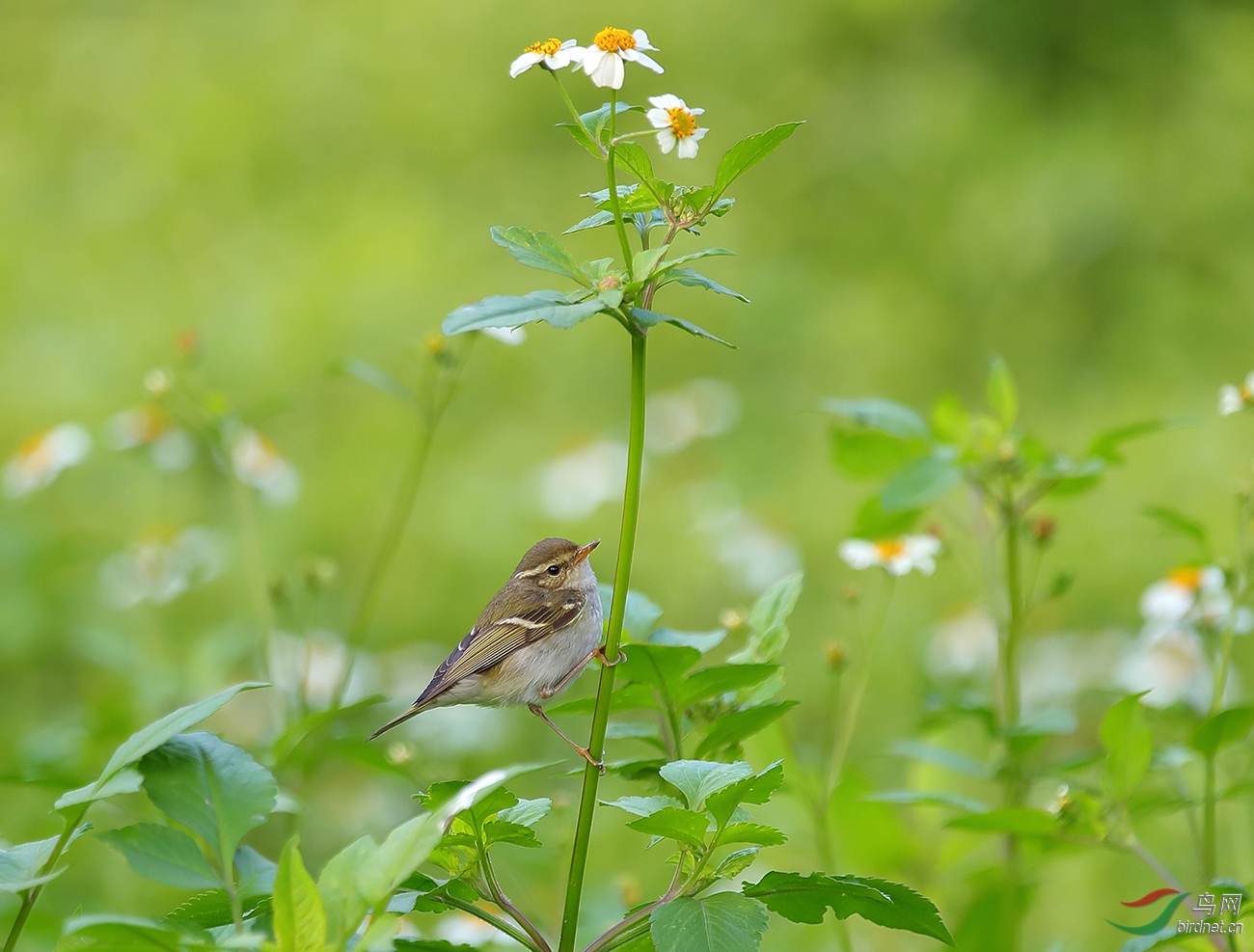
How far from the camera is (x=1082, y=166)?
6.18m

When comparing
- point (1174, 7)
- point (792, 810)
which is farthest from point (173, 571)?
point (1174, 7)

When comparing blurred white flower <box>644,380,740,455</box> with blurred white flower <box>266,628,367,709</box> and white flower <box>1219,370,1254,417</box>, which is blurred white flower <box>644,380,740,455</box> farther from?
white flower <box>1219,370,1254,417</box>

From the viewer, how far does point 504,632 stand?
7.00 feet

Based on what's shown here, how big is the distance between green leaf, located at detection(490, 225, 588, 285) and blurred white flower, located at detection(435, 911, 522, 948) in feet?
3.76

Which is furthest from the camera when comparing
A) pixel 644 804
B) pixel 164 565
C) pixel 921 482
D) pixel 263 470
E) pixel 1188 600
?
pixel 263 470

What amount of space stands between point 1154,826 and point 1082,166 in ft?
13.0

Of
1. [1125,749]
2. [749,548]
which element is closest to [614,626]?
[1125,749]

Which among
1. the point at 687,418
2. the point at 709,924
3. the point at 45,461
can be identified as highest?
the point at 687,418

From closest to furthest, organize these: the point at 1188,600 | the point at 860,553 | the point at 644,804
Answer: the point at 644,804
the point at 1188,600
the point at 860,553

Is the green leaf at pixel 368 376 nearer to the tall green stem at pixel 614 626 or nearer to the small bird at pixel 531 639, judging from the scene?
the small bird at pixel 531 639

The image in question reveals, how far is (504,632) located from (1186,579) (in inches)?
52.6

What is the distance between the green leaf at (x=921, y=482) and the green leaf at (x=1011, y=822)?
0.51 m

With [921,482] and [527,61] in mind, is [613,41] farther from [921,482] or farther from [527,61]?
[921,482]

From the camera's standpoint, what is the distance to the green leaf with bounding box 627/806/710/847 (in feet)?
3.84
